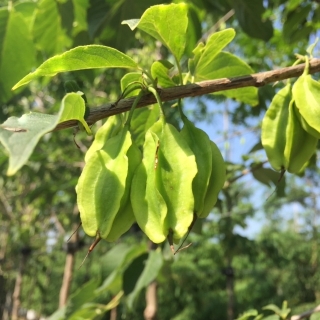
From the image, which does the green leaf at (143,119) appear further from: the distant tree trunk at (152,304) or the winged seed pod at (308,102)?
the distant tree trunk at (152,304)

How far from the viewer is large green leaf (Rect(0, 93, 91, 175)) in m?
0.35

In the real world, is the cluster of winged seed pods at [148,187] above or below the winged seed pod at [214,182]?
above

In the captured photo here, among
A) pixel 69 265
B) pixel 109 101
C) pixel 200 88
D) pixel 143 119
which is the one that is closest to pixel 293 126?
pixel 200 88

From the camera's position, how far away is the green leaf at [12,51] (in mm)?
1173

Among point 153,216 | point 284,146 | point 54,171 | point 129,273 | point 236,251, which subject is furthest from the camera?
point 54,171

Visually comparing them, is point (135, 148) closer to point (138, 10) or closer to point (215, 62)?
point (215, 62)

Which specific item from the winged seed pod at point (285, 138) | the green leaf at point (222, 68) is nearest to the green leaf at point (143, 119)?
the green leaf at point (222, 68)

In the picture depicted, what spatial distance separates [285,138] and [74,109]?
0.29 m

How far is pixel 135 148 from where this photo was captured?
0.55 m

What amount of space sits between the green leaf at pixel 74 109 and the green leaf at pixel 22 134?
0.04 meters

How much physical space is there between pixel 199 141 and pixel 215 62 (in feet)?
0.71

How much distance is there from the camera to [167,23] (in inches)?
23.0

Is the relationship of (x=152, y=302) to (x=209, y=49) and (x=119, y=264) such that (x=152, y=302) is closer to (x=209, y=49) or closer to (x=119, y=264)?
(x=119, y=264)

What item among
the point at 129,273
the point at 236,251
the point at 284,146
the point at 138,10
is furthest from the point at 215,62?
the point at 236,251
